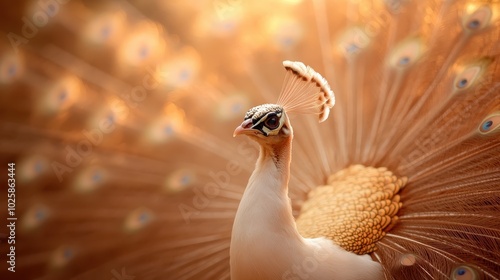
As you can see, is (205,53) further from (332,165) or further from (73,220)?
(73,220)

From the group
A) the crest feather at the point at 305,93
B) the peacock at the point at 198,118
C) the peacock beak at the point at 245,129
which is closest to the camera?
the peacock beak at the point at 245,129

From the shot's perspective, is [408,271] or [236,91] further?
[236,91]

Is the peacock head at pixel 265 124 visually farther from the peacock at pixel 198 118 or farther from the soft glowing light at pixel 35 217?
the soft glowing light at pixel 35 217

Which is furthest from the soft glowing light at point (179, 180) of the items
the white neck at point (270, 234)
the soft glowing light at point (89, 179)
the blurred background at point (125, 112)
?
the white neck at point (270, 234)

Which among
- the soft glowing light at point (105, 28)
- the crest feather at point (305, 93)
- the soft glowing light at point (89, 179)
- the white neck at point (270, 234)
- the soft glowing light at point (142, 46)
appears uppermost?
the soft glowing light at point (105, 28)

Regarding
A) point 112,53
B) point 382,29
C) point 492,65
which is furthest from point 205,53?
point 492,65

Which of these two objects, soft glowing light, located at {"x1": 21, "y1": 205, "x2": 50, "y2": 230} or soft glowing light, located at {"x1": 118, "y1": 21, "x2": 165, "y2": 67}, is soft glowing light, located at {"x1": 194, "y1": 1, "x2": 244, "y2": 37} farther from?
soft glowing light, located at {"x1": 21, "y1": 205, "x2": 50, "y2": 230}

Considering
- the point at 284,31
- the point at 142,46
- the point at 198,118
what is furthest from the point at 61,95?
the point at 284,31
